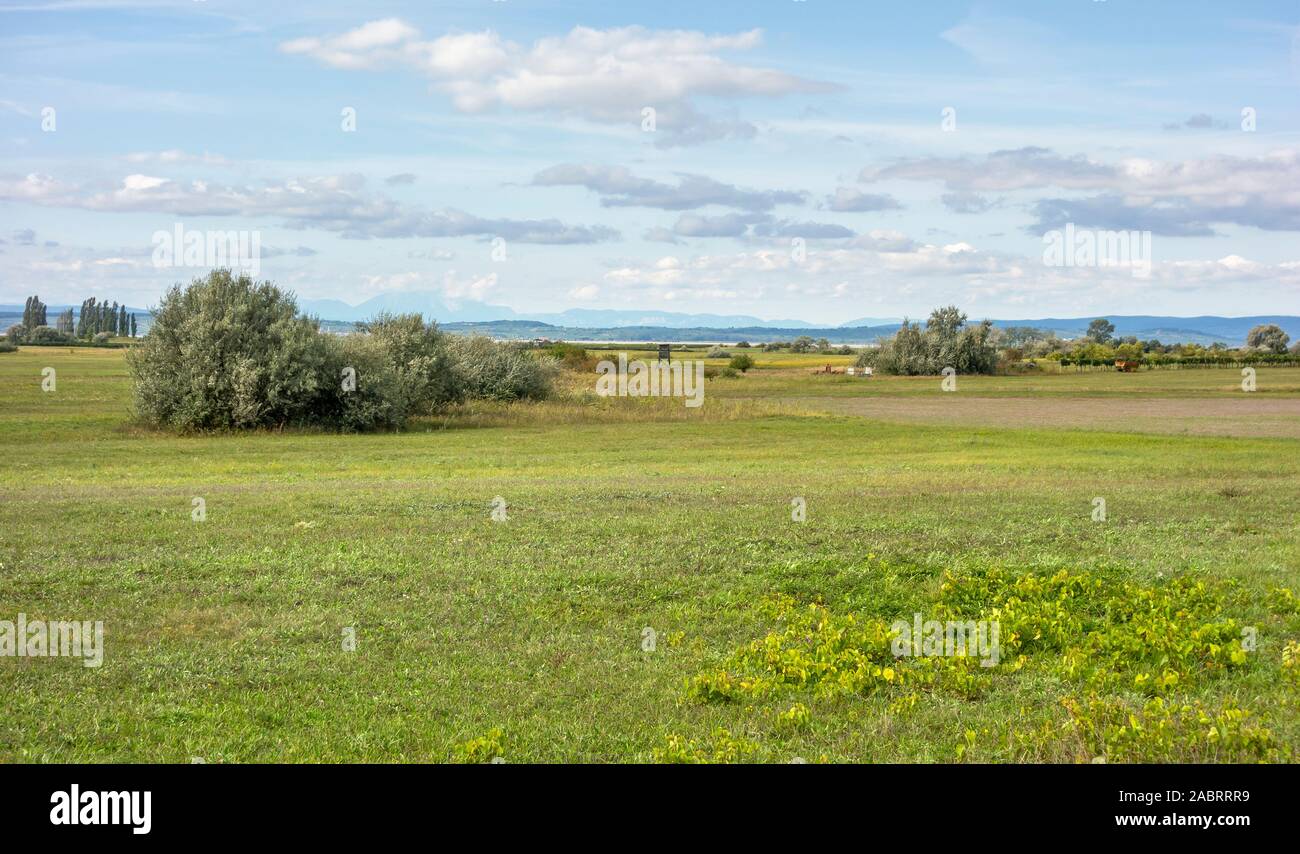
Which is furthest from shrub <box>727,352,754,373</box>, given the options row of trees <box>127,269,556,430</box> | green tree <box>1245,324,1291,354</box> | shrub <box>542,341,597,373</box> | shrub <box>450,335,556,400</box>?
green tree <box>1245,324,1291,354</box>

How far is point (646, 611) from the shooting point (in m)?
Result: 13.2

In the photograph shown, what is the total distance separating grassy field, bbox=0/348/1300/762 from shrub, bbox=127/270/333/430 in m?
15.2

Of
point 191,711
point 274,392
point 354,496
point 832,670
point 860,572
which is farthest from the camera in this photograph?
point 274,392

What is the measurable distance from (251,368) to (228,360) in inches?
40.0

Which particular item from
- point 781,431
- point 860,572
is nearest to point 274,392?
point 781,431

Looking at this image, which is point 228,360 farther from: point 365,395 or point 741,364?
point 741,364

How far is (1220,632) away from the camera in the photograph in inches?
449

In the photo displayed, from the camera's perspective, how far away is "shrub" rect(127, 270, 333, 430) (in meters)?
43.4

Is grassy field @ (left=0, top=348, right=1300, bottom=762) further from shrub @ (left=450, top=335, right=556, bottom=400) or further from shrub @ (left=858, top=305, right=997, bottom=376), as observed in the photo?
shrub @ (left=858, top=305, right=997, bottom=376)

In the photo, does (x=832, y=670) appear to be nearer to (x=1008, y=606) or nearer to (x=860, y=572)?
(x=1008, y=606)

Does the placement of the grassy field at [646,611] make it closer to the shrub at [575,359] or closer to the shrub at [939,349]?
the shrub at [575,359]

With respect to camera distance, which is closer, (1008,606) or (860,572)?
(1008,606)

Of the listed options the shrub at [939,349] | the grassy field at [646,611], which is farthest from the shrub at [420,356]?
the shrub at [939,349]
